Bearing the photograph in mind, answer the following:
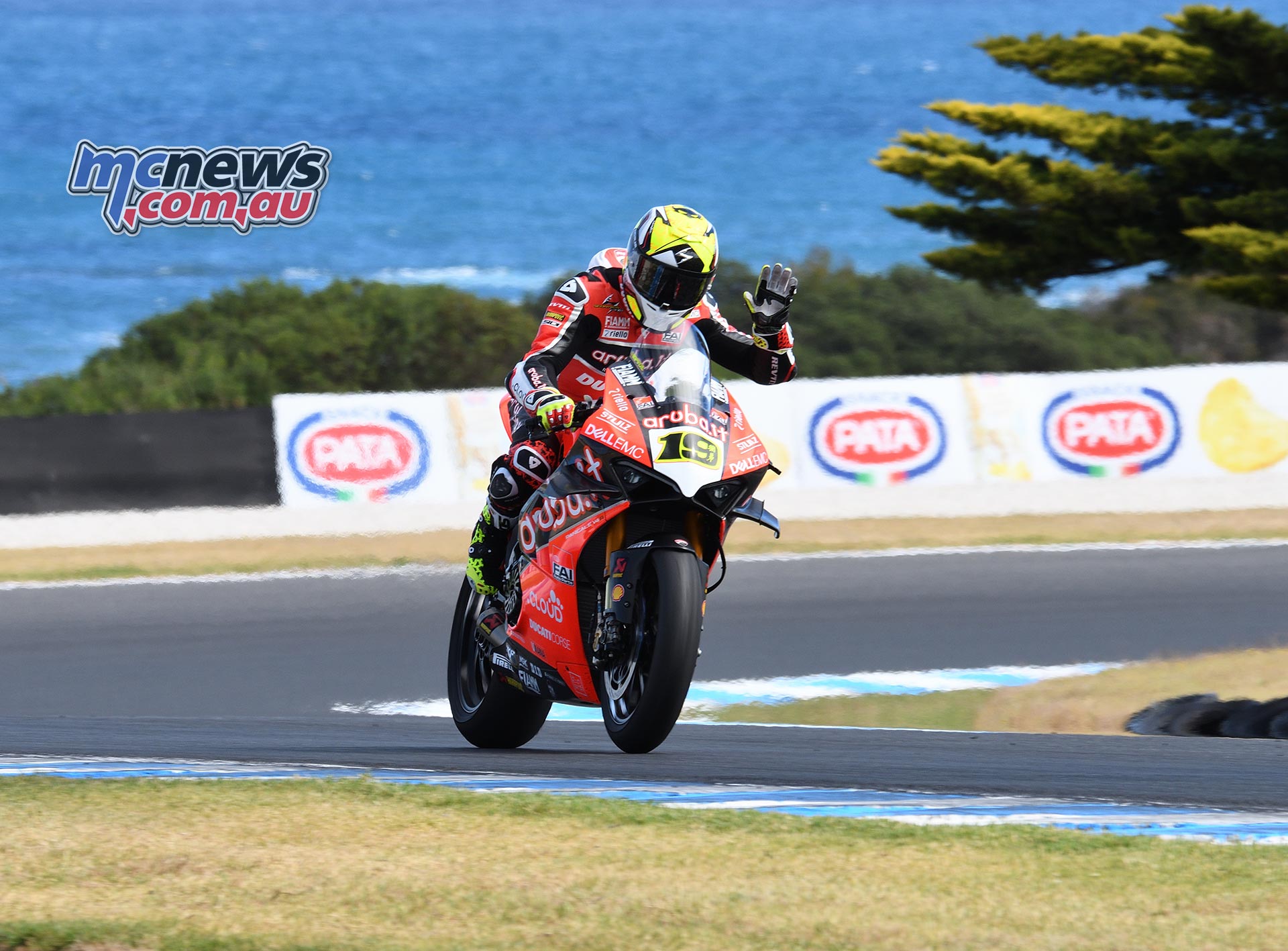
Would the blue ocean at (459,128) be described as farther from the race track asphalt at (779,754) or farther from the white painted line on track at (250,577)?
the race track asphalt at (779,754)

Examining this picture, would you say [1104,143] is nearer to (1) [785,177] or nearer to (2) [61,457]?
(2) [61,457]

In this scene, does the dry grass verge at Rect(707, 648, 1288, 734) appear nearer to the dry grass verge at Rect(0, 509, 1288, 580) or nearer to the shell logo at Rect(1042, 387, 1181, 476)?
the dry grass verge at Rect(0, 509, 1288, 580)

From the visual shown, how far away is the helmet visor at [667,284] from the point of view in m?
5.98

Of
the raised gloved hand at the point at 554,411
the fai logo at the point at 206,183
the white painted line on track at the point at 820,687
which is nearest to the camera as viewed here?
the raised gloved hand at the point at 554,411

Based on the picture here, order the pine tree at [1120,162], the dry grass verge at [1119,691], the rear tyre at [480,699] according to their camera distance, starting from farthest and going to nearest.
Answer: the pine tree at [1120,162]
the dry grass verge at [1119,691]
the rear tyre at [480,699]

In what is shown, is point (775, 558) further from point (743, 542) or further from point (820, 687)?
point (820, 687)

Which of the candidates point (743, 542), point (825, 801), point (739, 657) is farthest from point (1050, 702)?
point (743, 542)

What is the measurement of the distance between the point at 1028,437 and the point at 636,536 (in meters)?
12.2

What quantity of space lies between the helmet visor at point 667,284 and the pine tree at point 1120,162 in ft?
37.8

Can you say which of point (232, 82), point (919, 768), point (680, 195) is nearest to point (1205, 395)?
point (919, 768)

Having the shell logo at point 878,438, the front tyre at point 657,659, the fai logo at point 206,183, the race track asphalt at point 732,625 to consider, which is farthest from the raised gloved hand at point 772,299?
the fai logo at point 206,183

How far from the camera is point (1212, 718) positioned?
7.95 metres

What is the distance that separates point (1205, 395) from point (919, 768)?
12559 mm

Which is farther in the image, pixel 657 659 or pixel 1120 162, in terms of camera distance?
pixel 1120 162
